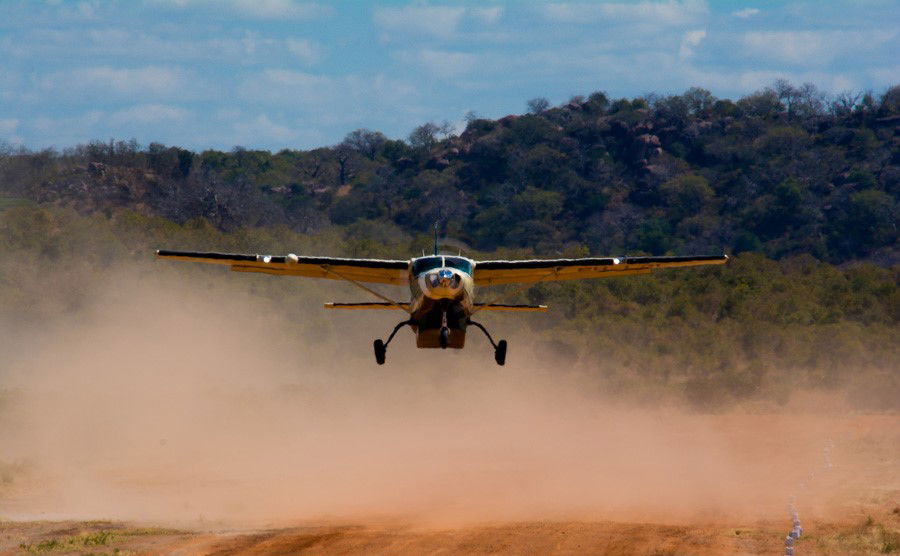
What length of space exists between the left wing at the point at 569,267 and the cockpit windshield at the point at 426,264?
2.83 metres

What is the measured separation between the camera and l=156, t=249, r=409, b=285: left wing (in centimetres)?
4116

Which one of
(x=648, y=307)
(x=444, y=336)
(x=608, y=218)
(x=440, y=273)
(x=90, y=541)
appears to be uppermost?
(x=608, y=218)

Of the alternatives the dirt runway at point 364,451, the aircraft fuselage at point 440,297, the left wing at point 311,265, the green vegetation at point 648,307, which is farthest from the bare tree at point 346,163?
the aircraft fuselage at point 440,297

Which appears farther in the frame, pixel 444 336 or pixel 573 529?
pixel 573 529

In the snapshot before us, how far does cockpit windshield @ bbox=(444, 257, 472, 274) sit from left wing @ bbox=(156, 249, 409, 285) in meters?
2.63

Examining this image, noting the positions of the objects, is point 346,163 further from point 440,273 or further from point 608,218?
point 440,273

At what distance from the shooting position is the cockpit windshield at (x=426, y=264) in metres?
38.5

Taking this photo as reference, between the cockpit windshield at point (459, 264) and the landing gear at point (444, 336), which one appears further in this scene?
the cockpit windshield at point (459, 264)

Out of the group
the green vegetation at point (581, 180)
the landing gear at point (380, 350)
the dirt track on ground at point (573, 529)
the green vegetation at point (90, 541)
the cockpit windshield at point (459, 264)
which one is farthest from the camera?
the green vegetation at point (581, 180)

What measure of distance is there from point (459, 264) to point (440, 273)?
1201 mm

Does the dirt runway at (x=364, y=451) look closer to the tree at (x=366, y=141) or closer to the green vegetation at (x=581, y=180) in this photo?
the green vegetation at (x=581, y=180)

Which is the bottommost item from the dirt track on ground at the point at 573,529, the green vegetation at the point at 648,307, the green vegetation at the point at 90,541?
the dirt track on ground at the point at 573,529

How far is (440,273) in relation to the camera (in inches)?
1494

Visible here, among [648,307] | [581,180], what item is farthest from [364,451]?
[581,180]
